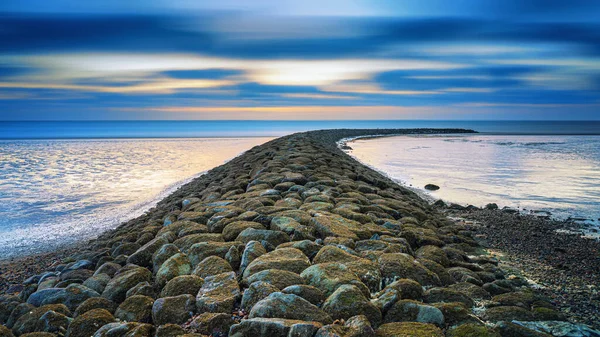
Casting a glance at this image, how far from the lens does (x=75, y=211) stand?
11109 millimetres

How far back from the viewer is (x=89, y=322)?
3.45 m

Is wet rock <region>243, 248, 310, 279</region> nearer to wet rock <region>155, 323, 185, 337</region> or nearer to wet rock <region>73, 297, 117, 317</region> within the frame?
wet rock <region>155, 323, 185, 337</region>

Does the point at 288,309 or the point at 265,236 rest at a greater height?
the point at 265,236

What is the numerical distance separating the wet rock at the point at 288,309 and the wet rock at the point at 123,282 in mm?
1552

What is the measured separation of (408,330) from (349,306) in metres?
0.48

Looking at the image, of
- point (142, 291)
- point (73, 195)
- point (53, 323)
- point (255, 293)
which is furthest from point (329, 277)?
point (73, 195)

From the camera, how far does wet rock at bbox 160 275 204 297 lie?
3859mm

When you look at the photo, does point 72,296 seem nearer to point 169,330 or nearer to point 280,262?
point 169,330

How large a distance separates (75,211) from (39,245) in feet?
9.64

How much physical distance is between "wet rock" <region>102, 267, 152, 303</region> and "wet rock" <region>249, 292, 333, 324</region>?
155cm

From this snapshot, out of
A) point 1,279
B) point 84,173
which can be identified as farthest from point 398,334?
point 84,173

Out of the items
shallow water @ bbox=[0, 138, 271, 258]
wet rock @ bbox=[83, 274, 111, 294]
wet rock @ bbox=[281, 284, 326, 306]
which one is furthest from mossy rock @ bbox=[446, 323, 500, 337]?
shallow water @ bbox=[0, 138, 271, 258]

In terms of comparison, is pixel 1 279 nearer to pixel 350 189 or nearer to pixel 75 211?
pixel 75 211

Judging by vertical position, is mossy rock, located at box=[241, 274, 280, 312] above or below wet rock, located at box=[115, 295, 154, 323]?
above
